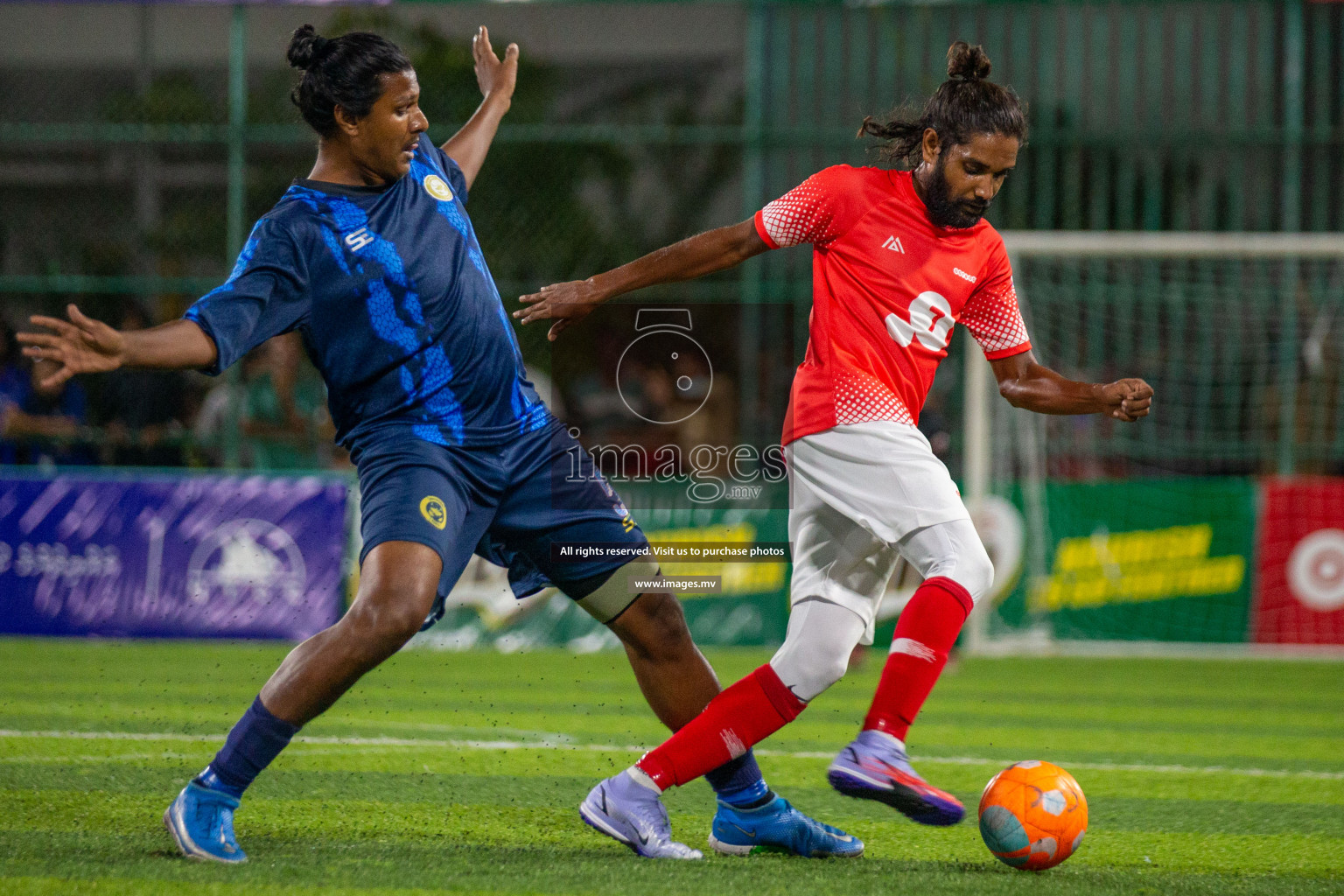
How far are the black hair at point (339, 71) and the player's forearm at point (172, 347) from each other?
724 millimetres

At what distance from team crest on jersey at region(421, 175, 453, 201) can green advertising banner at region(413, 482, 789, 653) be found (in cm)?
682

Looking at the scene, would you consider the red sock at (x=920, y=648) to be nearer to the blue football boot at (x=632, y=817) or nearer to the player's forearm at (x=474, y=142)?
the blue football boot at (x=632, y=817)

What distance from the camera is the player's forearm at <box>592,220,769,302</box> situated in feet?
13.0

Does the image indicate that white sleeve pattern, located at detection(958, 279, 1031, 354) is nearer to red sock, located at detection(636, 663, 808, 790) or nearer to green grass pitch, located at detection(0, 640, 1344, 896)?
red sock, located at detection(636, 663, 808, 790)

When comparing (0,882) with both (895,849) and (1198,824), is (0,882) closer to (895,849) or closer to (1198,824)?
(895,849)

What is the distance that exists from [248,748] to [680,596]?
23.8 ft

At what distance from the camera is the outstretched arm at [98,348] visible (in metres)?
3.18

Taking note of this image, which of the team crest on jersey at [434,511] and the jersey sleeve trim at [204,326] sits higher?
the jersey sleeve trim at [204,326]

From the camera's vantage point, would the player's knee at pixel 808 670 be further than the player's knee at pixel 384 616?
Yes

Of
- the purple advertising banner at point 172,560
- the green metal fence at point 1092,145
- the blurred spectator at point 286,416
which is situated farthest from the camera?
the green metal fence at point 1092,145

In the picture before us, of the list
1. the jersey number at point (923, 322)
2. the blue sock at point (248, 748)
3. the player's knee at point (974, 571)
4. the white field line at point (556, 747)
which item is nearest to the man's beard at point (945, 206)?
the jersey number at point (923, 322)

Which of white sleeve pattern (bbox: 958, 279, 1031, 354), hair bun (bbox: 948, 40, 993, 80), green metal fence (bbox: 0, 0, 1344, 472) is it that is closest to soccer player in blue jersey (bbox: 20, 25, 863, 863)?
white sleeve pattern (bbox: 958, 279, 1031, 354)

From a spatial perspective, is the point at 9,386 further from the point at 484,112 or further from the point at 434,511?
the point at 434,511

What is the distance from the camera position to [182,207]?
39.0 ft
